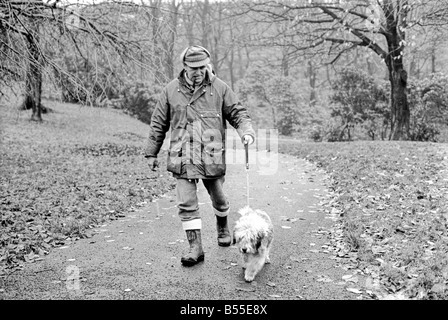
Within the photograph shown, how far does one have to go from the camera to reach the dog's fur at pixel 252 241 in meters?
4.11

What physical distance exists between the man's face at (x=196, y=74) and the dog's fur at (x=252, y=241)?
1540 millimetres

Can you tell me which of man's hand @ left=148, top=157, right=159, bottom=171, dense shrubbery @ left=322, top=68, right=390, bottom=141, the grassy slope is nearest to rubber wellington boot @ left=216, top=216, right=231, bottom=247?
man's hand @ left=148, top=157, right=159, bottom=171

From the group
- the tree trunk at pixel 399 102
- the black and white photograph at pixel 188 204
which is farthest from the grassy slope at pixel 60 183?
the tree trunk at pixel 399 102

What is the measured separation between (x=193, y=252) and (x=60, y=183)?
18.5 ft

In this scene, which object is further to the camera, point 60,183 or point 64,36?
point 60,183

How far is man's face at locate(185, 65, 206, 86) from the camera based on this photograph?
15.2ft

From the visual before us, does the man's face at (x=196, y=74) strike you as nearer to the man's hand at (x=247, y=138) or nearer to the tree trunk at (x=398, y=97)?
the man's hand at (x=247, y=138)

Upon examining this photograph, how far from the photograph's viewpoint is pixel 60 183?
367 inches

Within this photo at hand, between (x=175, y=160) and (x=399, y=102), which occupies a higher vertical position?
(x=399, y=102)

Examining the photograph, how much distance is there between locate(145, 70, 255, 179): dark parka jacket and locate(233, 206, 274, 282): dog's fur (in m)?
0.76

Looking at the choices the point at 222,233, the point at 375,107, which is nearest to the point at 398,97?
the point at 375,107

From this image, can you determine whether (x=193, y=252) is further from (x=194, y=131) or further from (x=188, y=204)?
(x=194, y=131)
